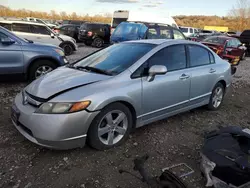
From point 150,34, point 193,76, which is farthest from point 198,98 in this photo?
point 150,34

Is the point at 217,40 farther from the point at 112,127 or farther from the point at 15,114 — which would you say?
the point at 15,114

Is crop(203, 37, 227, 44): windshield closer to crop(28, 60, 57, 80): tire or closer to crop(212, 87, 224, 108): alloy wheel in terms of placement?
crop(212, 87, 224, 108): alloy wheel

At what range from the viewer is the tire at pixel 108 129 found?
3.11 m

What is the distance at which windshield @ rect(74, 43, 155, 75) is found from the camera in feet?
12.0

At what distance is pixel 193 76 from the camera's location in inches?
171

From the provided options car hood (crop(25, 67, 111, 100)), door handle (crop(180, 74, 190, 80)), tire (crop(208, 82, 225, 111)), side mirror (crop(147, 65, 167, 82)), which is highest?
side mirror (crop(147, 65, 167, 82))

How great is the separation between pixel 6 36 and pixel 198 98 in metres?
4.58

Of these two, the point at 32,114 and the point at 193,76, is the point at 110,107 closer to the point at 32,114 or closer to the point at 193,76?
the point at 32,114

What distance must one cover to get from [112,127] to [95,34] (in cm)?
1496

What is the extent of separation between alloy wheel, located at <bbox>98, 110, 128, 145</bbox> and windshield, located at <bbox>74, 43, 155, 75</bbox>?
61cm

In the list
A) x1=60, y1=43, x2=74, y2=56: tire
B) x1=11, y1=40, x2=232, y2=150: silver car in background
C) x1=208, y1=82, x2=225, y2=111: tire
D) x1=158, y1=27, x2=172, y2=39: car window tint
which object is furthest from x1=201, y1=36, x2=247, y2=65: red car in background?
x1=11, y1=40, x2=232, y2=150: silver car in background

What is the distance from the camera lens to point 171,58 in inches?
161

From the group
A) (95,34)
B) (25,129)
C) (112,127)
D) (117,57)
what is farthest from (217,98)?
(95,34)

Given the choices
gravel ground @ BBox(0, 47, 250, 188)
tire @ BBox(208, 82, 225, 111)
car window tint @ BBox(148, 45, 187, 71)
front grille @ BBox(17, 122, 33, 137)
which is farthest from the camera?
tire @ BBox(208, 82, 225, 111)
